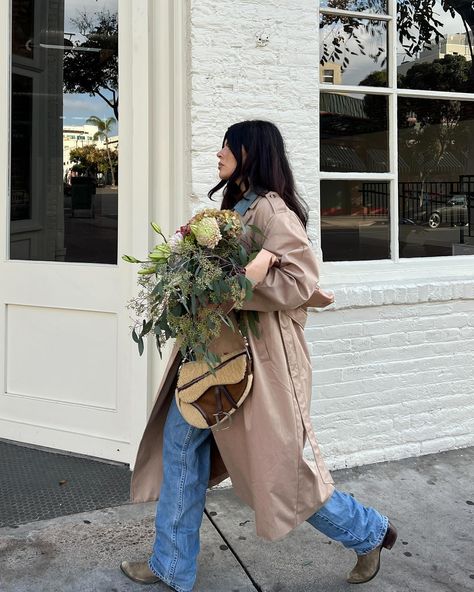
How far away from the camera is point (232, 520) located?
127 inches

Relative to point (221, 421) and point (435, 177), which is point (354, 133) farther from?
point (221, 421)

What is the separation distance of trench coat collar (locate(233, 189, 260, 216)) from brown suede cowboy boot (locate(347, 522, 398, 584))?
1357mm

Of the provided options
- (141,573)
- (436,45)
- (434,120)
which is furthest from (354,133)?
(141,573)

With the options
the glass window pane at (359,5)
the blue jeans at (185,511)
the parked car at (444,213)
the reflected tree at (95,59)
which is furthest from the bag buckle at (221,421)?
the glass window pane at (359,5)

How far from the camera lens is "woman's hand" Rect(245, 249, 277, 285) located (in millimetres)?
2182

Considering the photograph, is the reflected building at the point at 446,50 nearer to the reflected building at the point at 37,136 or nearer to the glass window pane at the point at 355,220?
the glass window pane at the point at 355,220

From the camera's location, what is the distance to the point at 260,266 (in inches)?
87.0

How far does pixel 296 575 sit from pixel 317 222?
185 cm

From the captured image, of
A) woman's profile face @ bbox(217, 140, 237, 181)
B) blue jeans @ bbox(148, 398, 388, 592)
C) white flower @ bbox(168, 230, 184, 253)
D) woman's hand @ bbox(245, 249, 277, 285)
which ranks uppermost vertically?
woman's profile face @ bbox(217, 140, 237, 181)

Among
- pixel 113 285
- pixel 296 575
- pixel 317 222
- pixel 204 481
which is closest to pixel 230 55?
pixel 317 222

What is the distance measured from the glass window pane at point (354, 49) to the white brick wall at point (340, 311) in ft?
0.91

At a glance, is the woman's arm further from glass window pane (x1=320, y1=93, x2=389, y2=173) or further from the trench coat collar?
glass window pane (x1=320, y1=93, x2=389, y2=173)

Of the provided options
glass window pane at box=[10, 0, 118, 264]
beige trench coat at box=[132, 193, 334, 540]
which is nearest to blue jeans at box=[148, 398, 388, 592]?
beige trench coat at box=[132, 193, 334, 540]

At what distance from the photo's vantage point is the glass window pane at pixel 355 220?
392 centimetres
